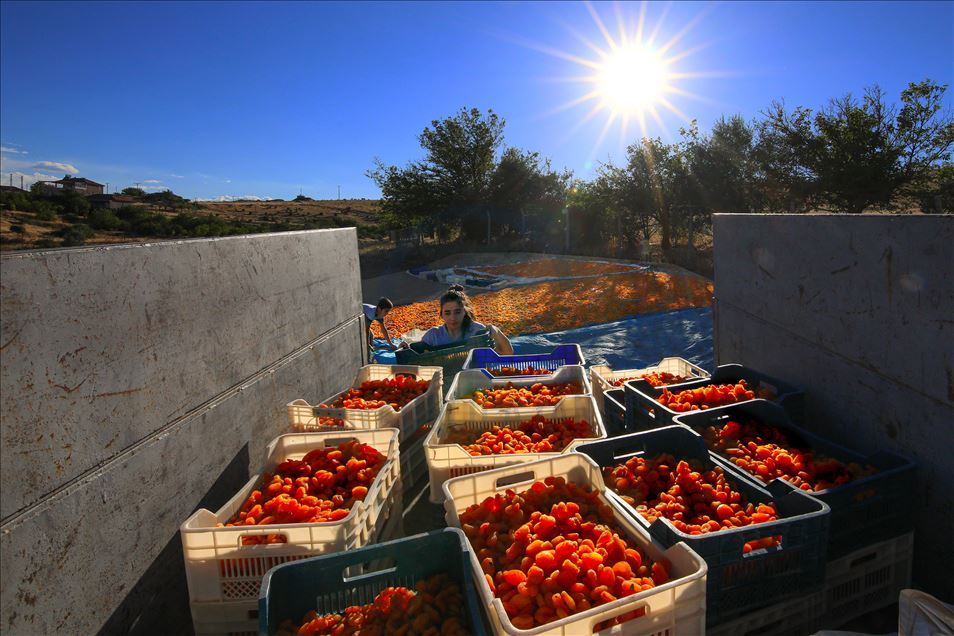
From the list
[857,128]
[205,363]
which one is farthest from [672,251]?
[205,363]

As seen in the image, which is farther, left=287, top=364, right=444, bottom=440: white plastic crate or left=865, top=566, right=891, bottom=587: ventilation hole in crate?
left=287, top=364, right=444, bottom=440: white plastic crate

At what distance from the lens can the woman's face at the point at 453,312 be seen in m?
6.07

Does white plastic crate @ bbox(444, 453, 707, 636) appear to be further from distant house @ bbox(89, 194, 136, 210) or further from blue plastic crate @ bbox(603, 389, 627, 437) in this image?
distant house @ bbox(89, 194, 136, 210)

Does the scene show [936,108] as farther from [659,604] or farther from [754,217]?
[659,604]

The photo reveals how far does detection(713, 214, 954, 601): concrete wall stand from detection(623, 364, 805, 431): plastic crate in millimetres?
166

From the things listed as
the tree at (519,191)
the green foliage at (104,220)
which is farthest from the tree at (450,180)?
the green foliage at (104,220)

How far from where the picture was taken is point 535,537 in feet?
7.80

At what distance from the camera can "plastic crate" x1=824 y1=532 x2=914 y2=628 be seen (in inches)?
103

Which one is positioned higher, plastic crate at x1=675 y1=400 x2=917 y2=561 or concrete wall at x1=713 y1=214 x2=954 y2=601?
concrete wall at x1=713 y1=214 x2=954 y2=601

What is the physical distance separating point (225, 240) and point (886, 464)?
4.00 metres

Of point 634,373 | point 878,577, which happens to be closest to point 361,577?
point 878,577

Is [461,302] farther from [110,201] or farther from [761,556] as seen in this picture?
[110,201]

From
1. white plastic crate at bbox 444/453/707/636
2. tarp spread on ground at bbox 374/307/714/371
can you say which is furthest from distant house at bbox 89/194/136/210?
white plastic crate at bbox 444/453/707/636

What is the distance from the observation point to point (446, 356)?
594 cm
